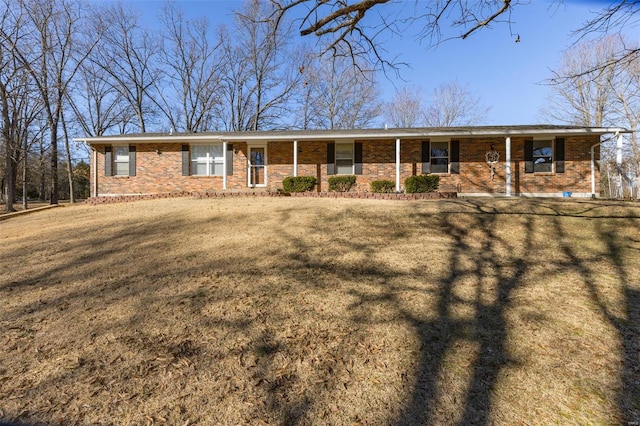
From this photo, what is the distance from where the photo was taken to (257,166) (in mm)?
14367

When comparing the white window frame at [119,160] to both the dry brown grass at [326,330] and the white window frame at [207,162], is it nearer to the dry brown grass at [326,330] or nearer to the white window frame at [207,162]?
the white window frame at [207,162]

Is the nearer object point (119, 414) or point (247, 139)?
point (119, 414)

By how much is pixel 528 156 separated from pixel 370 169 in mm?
6240

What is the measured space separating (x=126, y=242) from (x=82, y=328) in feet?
9.99

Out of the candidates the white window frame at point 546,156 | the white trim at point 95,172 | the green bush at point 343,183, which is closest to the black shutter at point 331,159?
the green bush at point 343,183

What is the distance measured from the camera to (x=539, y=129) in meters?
12.6

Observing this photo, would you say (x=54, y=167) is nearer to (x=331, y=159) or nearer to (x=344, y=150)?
(x=331, y=159)

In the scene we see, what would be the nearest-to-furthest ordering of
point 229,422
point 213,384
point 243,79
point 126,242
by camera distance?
1. point 229,422
2. point 213,384
3. point 126,242
4. point 243,79

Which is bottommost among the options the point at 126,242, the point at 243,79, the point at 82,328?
the point at 82,328

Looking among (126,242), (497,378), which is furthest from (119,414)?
(126,242)

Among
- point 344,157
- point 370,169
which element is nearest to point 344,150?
point 344,157

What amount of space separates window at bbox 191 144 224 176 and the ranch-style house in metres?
0.04

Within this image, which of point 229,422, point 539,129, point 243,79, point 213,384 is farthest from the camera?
point 243,79

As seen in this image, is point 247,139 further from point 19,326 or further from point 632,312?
point 632,312
